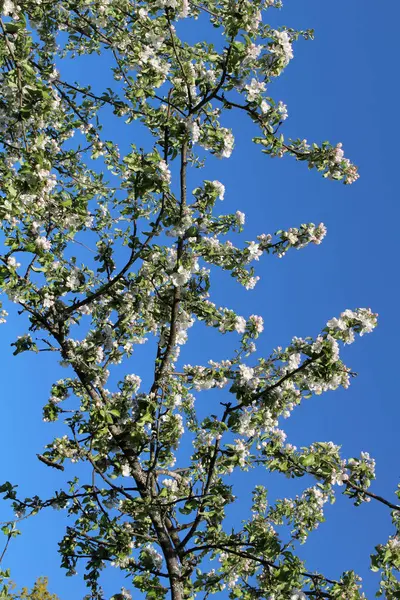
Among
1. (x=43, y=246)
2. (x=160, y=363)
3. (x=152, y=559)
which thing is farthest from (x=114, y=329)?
(x=152, y=559)

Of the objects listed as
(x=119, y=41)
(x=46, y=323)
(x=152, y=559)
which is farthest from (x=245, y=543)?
(x=119, y=41)

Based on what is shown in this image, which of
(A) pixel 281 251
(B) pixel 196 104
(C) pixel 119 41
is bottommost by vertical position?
(A) pixel 281 251

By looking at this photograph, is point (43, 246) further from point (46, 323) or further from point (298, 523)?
point (298, 523)

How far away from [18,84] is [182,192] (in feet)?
6.16

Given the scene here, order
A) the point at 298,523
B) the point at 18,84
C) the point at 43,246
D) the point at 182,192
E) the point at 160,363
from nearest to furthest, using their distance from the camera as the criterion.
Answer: the point at 18,84, the point at 43,246, the point at 182,192, the point at 160,363, the point at 298,523

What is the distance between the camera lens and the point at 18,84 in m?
5.64

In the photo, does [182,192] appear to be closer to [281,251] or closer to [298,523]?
[281,251]

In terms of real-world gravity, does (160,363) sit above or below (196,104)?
below

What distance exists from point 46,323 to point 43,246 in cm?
96

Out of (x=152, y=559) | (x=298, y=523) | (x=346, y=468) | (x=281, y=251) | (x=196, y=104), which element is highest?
(x=196, y=104)

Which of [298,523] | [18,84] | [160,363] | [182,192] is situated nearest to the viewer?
[18,84]

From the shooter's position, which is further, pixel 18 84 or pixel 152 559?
pixel 152 559

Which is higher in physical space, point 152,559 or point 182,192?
point 182,192

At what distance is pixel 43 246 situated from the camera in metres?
6.02
